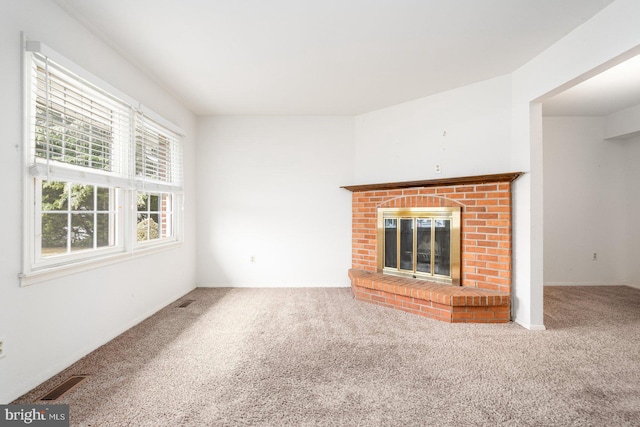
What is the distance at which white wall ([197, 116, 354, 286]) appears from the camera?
13.7 feet

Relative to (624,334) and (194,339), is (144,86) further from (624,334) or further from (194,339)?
(624,334)

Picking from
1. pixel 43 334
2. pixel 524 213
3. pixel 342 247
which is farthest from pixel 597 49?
pixel 43 334

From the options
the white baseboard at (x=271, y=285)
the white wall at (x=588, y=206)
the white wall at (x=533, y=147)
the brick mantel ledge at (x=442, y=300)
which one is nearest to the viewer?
the white wall at (x=533, y=147)

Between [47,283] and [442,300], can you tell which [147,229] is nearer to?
[47,283]

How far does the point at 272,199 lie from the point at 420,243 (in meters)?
2.10

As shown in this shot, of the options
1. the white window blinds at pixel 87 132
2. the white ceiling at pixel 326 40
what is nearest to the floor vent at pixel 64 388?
the white window blinds at pixel 87 132

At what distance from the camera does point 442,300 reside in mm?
2855

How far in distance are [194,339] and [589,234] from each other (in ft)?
17.9

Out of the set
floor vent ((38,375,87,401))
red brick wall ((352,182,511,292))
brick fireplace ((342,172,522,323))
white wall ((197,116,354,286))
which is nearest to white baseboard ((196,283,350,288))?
white wall ((197,116,354,286))

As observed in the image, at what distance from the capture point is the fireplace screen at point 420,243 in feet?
10.6

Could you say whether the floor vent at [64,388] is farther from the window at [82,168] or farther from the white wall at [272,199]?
the white wall at [272,199]

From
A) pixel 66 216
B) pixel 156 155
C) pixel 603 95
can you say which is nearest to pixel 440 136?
pixel 603 95

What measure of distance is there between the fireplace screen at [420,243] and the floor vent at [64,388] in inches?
120

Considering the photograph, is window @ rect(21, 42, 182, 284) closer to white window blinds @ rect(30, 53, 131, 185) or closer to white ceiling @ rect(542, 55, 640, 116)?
white window blinds @ rect(30, 53, 131, 185)
